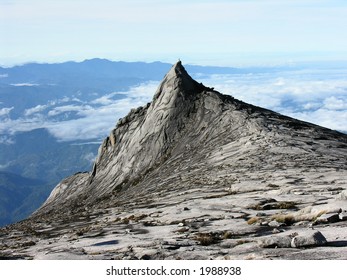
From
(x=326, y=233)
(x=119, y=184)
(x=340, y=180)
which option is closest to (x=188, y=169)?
(x=119, y=184)

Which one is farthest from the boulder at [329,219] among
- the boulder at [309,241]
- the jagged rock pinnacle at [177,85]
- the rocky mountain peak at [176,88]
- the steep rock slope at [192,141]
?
the jagged rock pinnacle at [177,85]

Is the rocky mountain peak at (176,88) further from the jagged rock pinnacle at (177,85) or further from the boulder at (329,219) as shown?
the boulder at (329,219)

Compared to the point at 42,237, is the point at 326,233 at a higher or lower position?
higher

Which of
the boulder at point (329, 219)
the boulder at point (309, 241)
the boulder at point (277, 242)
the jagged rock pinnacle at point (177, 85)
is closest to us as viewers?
the boulder at point (309, 241)

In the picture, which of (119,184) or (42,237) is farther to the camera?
(119,184)

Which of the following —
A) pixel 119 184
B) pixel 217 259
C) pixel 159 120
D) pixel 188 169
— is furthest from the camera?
pixel 159 120

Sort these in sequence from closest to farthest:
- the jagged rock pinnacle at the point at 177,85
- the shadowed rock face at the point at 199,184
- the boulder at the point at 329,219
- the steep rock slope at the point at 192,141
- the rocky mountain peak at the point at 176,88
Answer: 1. the boulder at the point at 329,219
2. the shadowed rock face at the point at 199,184
3. the steep rock slope at the point at 192,141
4. the rocky mountain peak at the point at 176,88
5. the jagged rock pinnacle at the point at 177,85

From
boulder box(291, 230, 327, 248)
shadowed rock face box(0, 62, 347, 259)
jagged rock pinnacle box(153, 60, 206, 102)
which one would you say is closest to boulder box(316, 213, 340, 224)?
shadowed rock face box(0, 62, 347, 259)

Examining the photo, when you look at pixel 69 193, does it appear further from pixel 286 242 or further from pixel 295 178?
pixel 286 242

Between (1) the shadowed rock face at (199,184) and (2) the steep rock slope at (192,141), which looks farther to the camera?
(2) the steep rock slope at (192,141)
